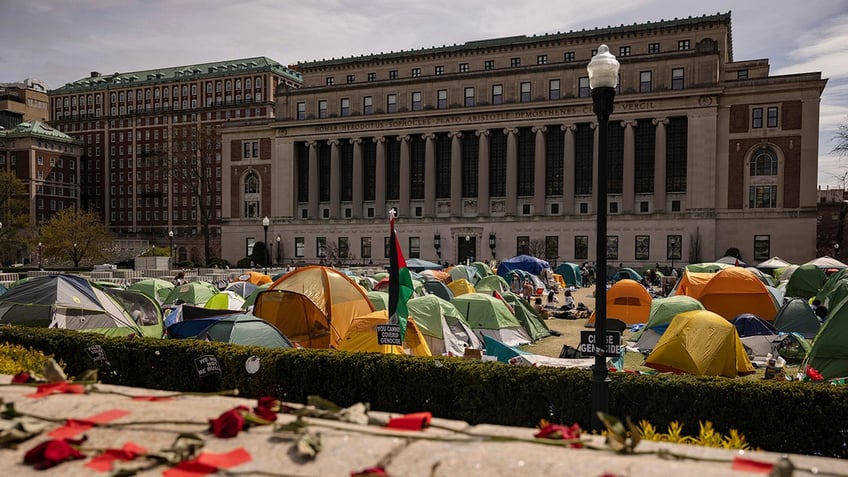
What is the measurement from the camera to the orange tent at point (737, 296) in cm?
2588

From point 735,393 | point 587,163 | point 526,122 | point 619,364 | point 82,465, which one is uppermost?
point 526,122

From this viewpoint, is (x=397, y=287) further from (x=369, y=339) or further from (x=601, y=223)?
(x=601, y=223)

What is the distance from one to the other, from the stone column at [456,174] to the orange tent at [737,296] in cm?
4924

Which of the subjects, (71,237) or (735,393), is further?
(71,237)

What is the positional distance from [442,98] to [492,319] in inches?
2250

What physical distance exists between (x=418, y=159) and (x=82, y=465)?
248 feet

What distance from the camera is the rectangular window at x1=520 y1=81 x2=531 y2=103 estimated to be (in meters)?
72.6

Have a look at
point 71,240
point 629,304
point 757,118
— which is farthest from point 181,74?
point 629,304

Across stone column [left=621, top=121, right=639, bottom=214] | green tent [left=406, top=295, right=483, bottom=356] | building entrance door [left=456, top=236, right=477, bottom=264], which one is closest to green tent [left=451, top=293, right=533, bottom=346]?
green tent [left=406, top=295, right=483, bottom=356]

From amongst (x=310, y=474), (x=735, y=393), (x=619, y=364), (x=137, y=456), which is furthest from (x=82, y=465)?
(x=619, y=364)

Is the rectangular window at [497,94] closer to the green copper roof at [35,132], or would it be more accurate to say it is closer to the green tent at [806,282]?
the green tent at [806,282]

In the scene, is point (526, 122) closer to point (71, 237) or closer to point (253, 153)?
point (253, 153)

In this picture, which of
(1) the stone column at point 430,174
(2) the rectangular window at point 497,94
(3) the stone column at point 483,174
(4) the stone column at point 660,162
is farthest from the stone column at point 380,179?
(4) the stone column at point 660,162

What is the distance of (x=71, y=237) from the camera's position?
232 feet
